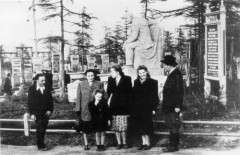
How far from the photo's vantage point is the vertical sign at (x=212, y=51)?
939 cm

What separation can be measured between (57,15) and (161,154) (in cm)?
1042

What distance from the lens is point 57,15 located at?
1502 cm

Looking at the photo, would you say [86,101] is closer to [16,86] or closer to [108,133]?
[108,133]

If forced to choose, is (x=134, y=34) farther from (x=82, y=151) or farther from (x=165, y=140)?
(x=82, y=151)

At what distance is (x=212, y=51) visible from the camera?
31.2 ft

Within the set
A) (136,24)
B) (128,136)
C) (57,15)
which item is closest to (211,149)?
(128,136)

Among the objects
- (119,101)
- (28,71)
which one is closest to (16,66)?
(28,71)

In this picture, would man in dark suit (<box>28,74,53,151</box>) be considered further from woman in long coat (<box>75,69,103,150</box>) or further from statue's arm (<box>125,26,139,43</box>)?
statue's arm (<box>125,26,139,43</box>)

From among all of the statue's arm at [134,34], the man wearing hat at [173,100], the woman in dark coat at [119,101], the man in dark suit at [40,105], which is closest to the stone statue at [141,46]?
the statue's arm at [134,34]

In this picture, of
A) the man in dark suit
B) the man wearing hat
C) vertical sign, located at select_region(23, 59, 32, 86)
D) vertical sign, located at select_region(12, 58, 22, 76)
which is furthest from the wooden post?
vertical sign, located at select_region(23, 59, 32, 86)

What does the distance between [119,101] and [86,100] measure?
0.63m

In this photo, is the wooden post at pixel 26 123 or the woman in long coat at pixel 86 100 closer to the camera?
the woman in long coat at pixel 86 100

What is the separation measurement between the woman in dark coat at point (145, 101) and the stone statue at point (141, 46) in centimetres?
485

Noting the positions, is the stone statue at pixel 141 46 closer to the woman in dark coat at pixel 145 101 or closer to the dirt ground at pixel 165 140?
the dirt ground at pixel 165 140
